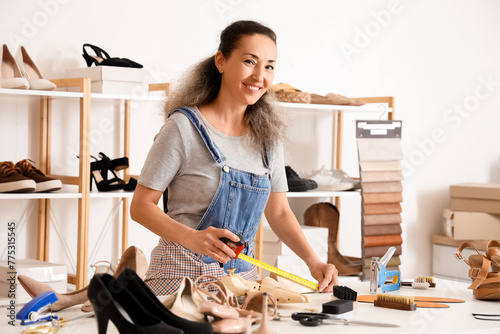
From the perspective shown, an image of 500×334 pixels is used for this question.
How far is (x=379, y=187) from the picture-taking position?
3912 mm

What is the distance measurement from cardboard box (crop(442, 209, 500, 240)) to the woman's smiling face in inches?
104

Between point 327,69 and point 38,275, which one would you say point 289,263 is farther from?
point 38,275

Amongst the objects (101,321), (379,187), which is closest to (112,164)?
(379,187)

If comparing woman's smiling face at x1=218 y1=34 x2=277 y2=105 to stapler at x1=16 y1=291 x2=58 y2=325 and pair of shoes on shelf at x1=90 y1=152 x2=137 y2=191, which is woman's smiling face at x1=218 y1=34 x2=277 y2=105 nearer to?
stapler at x1=16 y1=291 x2=58 y2=325

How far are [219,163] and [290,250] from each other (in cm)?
175

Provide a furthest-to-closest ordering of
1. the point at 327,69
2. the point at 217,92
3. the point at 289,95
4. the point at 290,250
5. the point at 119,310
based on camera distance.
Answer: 1. the point at 327,69
2. the point at 290,250
3. the point at 289,95
4. the point at 217,92
5. the point at 119,310

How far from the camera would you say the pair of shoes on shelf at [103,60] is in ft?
10.3

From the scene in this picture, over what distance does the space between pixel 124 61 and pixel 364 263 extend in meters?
1.78

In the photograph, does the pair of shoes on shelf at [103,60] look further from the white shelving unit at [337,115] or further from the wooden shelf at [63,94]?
the white shelving unit at [337,115]

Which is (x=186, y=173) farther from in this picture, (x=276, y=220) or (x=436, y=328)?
(x=436, y=328)

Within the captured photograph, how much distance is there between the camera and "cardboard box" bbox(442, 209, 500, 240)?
424 centimetres

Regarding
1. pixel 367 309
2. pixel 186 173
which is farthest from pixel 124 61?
pixel 367 309

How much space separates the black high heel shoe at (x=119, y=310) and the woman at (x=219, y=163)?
1.74 feet

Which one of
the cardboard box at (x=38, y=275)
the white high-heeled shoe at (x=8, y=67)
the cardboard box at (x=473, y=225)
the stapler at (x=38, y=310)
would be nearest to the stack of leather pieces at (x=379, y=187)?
the cardboard box at (x=473, y=225)
